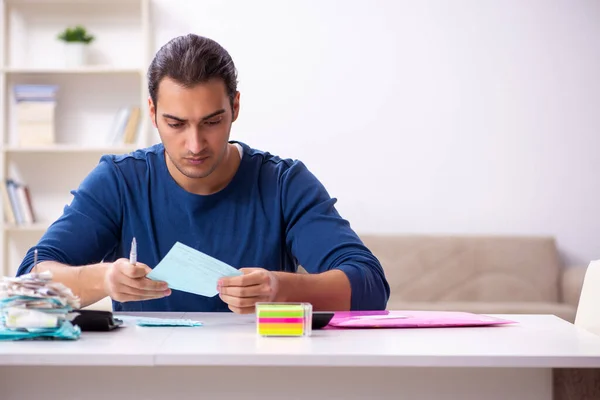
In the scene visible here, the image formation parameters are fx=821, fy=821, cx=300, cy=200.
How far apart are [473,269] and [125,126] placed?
1974mm

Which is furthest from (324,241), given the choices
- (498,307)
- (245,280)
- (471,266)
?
(471,266)

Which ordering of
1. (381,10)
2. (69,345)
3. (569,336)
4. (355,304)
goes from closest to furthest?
(69,345), (569,336), (355,304), (381,10)

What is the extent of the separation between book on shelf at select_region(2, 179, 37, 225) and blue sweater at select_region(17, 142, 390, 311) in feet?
8.35

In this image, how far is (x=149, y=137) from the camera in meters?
4.47

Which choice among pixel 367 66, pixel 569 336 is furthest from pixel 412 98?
pixel 569 336

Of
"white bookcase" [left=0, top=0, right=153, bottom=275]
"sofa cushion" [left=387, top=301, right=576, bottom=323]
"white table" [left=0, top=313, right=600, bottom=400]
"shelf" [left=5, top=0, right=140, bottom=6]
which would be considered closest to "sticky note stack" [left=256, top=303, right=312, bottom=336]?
"white table" [left=0, top=313, right=600, bottom=400]

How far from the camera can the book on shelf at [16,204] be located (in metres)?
4.32

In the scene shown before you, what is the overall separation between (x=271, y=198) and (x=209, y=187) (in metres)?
0.15

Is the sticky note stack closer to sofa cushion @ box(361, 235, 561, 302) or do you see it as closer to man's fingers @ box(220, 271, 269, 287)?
man's fingers @ box(220, 271, 269, 287)

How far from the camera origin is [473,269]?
13.9 feet

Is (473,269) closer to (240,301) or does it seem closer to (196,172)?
(196,172)

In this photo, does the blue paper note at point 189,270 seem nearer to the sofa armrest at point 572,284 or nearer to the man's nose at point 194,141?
the man's nose at point 194,141

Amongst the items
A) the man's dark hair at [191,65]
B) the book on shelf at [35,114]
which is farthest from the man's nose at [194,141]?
the book on shelf at [35,114]

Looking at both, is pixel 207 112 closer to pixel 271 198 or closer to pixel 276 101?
pixel 271 198
